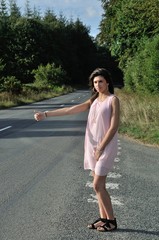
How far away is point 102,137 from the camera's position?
4.99 m

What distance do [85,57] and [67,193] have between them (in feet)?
373

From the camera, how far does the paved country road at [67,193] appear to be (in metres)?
5.20

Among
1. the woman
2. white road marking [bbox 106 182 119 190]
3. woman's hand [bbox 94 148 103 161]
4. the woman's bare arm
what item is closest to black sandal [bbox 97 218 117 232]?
the woman

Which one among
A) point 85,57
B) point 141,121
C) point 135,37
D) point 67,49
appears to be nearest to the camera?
point 141,121

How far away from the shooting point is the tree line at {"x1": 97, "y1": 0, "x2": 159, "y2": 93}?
24.3 metres

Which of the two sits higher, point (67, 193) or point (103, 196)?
point (103, 196)

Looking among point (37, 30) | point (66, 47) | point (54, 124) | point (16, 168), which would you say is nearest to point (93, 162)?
point (16, 168)

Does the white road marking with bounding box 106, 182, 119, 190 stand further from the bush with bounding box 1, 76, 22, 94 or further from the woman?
the bush with bounding box 1, 76, 22, 94

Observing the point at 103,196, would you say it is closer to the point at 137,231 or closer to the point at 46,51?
the point at 137,231

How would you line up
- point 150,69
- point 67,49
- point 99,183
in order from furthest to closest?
point 67,49, point 150,69, point 99,183

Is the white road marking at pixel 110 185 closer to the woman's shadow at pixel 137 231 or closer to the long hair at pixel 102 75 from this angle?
the woman's shadow at pixel 137 231

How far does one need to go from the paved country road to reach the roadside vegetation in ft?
10.6

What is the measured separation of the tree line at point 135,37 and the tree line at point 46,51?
39309 millimetres

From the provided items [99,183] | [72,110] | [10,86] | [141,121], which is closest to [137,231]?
[99,183]
